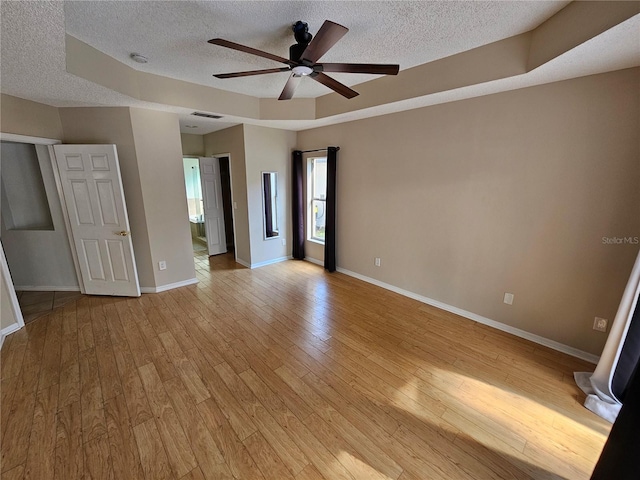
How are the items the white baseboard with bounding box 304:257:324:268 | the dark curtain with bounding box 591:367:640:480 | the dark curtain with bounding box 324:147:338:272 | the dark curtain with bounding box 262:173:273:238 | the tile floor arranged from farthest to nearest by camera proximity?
the white baseboard with bounding box 304:257:324:268
the dark curtain with bounding box 262:173:273:238
the dark curtain with bounding box 324:147:338:272
the tile floor
the dark curtain with bounding box 591:367:640:480

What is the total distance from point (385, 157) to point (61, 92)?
3679 mm

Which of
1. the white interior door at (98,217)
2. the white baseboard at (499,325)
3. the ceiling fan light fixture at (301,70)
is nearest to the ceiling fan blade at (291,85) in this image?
the ceiling fan light fixture at (301,70)

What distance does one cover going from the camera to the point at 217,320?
300 centimetres

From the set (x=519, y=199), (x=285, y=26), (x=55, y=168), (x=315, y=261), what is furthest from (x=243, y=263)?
(x=519, y=199)

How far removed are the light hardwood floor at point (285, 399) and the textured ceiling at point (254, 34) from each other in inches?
96.2

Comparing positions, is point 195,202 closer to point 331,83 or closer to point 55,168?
point 55,168

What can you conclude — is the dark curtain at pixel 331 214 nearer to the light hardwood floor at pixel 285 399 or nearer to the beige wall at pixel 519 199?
the beige wall at pixel 519 199

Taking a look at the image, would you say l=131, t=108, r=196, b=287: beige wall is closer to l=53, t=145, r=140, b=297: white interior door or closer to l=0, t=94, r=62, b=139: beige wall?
l=53, t=145, r=140, b=297: white interior door

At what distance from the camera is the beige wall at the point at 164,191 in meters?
3.35

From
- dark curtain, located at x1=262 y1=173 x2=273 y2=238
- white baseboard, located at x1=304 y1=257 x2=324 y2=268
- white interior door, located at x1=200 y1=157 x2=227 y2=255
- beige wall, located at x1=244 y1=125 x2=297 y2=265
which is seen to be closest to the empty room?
beige wall, located at x1=244 y1=125 x2=297 y2=265

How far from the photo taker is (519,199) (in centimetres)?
257
